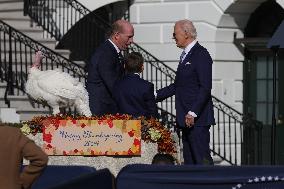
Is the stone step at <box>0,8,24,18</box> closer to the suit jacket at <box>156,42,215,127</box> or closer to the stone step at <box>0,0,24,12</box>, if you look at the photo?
the stone step at <box>0,0,24,12</box>

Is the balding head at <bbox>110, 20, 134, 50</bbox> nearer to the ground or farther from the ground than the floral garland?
farther from the ground

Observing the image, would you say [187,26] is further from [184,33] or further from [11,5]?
[11,5]

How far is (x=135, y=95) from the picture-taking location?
11672mm

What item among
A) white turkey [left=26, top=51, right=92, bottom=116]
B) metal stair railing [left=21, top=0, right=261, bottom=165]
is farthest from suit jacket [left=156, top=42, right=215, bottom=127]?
metal stair railing [left=21, top=0, right=261, bottom=165]

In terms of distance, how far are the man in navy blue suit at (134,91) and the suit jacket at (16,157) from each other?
12.6 feet

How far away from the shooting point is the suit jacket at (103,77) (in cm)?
1191

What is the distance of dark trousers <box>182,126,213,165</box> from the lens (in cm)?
1161

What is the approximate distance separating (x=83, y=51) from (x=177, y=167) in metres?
12.0

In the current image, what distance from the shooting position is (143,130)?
451 inches

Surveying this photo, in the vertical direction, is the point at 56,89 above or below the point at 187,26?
below

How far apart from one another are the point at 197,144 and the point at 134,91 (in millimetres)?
875

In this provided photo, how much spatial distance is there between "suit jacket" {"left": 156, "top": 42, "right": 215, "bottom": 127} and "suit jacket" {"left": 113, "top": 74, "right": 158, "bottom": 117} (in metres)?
0.31

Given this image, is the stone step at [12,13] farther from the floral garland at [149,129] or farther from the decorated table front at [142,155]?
the decorated table front at [142,155]

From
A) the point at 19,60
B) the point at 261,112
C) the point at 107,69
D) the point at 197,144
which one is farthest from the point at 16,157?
the point at 261,112
